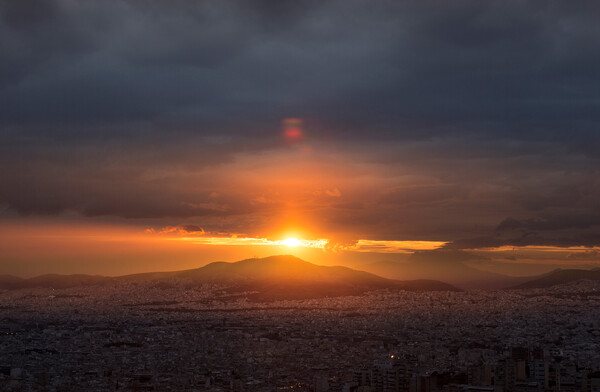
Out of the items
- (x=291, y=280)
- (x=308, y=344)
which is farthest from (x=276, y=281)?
(x=308, y=344)

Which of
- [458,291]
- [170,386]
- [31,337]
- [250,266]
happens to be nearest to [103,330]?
[31,337]

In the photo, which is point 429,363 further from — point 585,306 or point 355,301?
point 355,301

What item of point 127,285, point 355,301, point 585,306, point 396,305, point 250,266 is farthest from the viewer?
point 250,266

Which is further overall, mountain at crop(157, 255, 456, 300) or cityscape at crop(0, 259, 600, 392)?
mountain at crop(157, 255, 456, 300)

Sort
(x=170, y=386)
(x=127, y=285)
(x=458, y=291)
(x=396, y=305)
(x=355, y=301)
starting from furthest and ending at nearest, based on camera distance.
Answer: (x=127, y=285) < (x=458, y=291) < (x=355, y=301) < (x=396, y=305) < (x=170, y=386)

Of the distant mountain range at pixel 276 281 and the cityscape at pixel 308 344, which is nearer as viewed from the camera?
the cityscape at pixel 308 344

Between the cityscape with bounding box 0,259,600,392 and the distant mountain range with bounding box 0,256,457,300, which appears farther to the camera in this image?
the distant mountain range with bounding box 0,256,457,300

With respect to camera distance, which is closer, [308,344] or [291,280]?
[308,344]

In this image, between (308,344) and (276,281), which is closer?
(308,344)

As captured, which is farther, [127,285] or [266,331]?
[127,285]

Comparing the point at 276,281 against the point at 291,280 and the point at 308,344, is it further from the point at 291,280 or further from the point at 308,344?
the point at 308,344

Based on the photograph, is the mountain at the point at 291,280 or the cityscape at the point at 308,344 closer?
the cityscape at the point at 308,344
